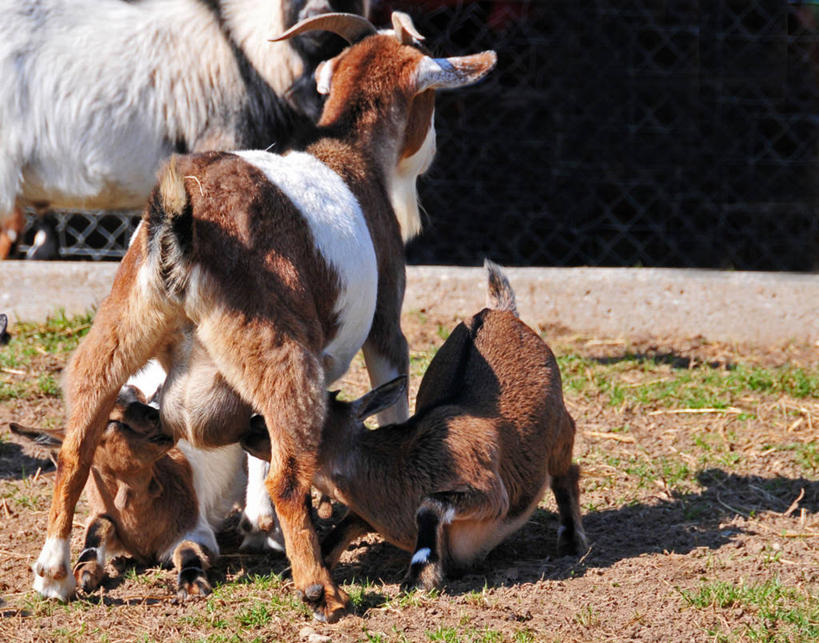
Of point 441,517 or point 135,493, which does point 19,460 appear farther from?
point 441,517

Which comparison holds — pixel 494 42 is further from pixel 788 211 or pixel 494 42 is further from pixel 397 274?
pixel 397 274

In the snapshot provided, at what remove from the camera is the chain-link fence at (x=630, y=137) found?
8008mm

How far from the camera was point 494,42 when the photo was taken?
8016 mm

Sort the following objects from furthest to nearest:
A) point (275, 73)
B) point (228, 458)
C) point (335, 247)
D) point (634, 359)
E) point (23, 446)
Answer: point (634, 359), point (275, 73), point (23, 446), point (228, 458), point (335, 247)

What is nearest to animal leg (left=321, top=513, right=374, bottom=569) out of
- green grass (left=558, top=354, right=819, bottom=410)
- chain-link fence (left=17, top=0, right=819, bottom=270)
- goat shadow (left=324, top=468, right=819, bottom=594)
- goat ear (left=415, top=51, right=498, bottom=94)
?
goat shadow (left=324, top=468, right=819, bottom=594)

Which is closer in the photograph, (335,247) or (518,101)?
(335,247)

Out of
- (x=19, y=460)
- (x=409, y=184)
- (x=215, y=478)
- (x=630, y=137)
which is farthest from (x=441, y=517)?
(x=630, y=137)

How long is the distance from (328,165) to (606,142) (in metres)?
4.31

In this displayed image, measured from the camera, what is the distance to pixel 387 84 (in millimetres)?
4512

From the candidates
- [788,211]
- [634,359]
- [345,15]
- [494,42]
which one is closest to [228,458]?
[345,15]

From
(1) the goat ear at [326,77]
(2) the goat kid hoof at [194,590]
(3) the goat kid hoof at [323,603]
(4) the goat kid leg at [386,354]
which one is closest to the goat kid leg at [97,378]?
(2) the goat kid hoof at [194,590]

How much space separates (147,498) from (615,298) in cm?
341

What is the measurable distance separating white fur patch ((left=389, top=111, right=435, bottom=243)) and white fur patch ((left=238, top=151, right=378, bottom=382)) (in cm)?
65

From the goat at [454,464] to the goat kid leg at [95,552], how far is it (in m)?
0.62
